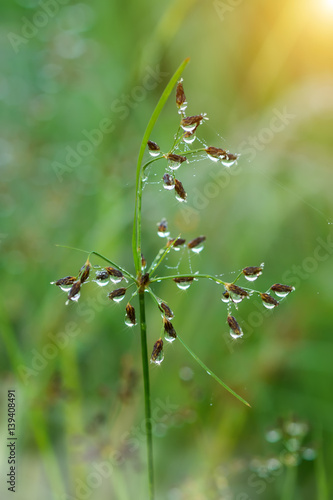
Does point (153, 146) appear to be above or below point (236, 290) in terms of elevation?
above

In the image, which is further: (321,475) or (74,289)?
(321,475)

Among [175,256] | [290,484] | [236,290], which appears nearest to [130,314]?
[236,290]

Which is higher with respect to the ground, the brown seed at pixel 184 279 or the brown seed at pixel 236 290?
the brown seed at pixel 236 290

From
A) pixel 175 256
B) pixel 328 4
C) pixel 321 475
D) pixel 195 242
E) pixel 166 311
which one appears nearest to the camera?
pixel 166 311

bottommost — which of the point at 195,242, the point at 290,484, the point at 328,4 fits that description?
the point at 290,484

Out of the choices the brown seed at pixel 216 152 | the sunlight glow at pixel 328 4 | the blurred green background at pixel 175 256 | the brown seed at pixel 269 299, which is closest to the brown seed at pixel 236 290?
the brown seed at pixel 269 299

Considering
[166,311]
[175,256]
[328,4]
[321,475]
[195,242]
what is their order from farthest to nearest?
[328,4]
[175,256]
[321,475]
[195,242]
[166,311]

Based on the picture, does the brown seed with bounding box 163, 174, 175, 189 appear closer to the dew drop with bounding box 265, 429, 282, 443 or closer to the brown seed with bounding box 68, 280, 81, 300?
the brown seed with bounding box 68, 280, 81, 300

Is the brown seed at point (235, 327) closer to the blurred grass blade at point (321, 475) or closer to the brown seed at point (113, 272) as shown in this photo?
the brown seed at point (113, 272)

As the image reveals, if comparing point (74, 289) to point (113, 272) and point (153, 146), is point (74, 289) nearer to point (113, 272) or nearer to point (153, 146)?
point (113, 272)

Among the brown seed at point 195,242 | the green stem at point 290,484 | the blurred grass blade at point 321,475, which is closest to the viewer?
the brown seed at point 195,242
